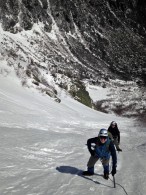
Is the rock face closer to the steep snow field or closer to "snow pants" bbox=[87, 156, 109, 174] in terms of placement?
the steep snow field

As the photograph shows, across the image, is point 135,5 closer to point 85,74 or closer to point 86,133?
point 85,74

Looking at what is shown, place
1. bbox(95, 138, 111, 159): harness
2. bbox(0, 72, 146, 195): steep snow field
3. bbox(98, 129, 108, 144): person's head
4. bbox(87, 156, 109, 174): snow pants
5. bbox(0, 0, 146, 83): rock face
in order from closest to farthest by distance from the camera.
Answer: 1. bbox(0, 72, 146, 195): steep snow field
2. bbox(98, 129, 108, 144): person's head
3. bbox(95, 138, 111, 159): harness
4. bbox(87, 156, 109, 174): snow pants
5. bbox(0, 0, 146, 83): rock face

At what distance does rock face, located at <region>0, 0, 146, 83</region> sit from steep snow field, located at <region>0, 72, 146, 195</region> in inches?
1257

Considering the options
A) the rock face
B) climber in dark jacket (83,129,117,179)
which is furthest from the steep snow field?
the rock face

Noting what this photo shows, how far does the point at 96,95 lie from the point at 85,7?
31.0m

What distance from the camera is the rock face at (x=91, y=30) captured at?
57531 mm

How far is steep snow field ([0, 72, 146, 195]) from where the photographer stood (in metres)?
8.75

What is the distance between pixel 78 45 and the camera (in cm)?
6381

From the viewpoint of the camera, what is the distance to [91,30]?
69.2 m

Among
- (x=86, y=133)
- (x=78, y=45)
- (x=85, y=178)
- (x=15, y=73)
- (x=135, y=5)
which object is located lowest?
(x=85, y=178)

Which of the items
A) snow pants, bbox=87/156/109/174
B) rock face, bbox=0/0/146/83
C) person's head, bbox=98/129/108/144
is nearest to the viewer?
person's head, bbox=98/129/108/144

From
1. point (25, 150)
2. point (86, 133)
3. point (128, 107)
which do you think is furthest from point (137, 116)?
point (25, 150)

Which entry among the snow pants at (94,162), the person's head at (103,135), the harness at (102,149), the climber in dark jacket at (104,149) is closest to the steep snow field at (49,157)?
the snow pants at (94,162)

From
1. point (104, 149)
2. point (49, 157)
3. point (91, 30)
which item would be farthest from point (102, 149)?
point (91, 30)
